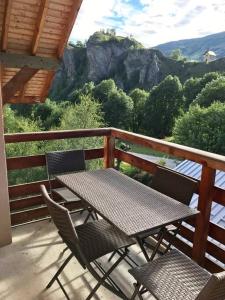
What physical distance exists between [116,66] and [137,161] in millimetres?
53233

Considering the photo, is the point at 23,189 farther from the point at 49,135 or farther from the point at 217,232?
the point at 217,232

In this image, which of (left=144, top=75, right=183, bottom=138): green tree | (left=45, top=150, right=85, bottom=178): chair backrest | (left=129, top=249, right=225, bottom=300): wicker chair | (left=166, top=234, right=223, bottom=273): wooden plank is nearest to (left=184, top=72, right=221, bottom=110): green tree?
(left=144, top=75, right=183, bottom=138): green tree

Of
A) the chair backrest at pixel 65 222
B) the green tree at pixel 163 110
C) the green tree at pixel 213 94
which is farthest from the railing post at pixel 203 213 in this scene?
the green tree at pixel 163 110

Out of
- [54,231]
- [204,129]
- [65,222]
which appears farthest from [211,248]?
[204,129]

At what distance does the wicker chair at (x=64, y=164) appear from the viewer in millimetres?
3306

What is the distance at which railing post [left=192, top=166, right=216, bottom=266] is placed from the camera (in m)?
2.48

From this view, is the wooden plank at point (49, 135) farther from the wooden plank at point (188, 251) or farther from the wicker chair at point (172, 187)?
the wooden plank at point (188, 251)

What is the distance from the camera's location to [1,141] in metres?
2.80

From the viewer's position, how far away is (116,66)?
5428 cm

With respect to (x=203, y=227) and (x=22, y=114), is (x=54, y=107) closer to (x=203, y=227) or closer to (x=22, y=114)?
(x=22, y=114)

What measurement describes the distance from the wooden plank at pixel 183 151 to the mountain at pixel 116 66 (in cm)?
4618

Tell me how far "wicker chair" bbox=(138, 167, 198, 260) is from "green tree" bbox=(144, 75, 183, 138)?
32897mm

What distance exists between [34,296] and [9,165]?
1.41m

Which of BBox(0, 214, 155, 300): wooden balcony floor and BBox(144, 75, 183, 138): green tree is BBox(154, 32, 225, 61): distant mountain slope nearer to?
BBox(144, 75, 183, 138): green tree
